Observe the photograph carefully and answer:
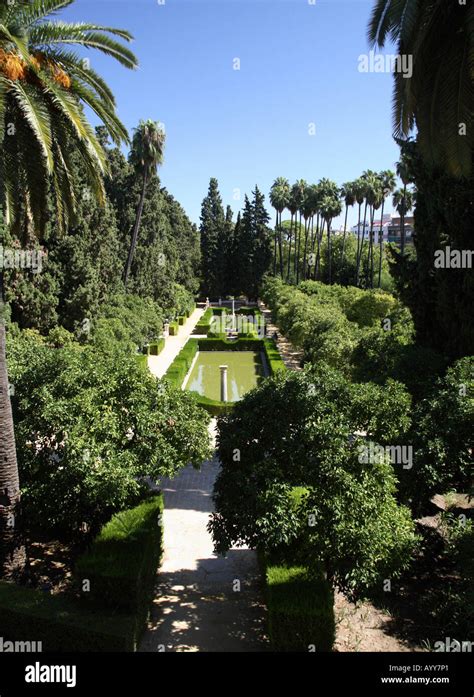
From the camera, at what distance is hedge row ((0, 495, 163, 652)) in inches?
281

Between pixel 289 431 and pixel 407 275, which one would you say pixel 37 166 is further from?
pixel 407 275

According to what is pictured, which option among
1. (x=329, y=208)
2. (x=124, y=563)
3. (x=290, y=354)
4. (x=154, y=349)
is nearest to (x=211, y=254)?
(x=329, y=208)

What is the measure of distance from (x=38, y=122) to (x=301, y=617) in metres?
→ 7.79

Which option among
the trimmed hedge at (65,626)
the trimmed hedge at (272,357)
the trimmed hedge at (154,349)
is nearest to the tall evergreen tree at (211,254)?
the trimmed hedge at (272,357)

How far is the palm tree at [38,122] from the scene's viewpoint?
7461mm

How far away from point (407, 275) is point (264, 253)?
51.4 metres

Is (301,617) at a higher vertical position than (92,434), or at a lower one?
lower

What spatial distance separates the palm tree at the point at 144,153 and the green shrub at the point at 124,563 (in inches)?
1119

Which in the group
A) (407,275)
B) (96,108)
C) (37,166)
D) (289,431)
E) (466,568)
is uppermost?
(96,108)

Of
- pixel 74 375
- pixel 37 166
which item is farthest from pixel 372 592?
pixel 37 166

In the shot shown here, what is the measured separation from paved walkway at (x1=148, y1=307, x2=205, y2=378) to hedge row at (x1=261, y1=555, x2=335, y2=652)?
15.5 m

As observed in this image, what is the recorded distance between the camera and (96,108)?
340 inches

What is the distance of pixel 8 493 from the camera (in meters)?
8.92

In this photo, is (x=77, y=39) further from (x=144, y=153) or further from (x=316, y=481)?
(x=144, y=153)
